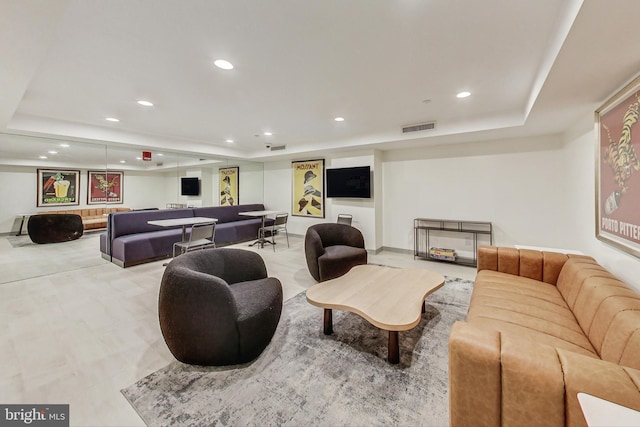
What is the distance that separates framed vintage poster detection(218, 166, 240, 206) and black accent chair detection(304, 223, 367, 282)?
458 cm

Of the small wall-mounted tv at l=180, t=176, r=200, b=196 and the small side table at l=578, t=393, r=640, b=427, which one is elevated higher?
the small wall-mounted tv at l=180, t=176, r=200, b=196

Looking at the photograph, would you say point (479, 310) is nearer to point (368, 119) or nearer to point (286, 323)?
point (286, 323)

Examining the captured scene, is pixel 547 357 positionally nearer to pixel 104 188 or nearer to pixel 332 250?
pixel 332 250

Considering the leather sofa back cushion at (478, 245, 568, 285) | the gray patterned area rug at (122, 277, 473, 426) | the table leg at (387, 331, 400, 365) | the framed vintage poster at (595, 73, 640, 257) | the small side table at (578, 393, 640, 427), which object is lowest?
the gray patterned area rug at (122, 277, 473, 426)

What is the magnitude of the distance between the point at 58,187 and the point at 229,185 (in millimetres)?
3646

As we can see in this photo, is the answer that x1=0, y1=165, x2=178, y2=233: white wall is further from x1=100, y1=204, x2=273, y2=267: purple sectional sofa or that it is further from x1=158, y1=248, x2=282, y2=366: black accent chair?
x1=158, y1=248, x2=282, y2=366: black accent chair

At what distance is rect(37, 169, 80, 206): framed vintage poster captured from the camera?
15.4 feet

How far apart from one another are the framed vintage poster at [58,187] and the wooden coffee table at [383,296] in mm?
5477

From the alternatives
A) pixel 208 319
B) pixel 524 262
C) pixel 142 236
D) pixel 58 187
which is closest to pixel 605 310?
pixel 524 262

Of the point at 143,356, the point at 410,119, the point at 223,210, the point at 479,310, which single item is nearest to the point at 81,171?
the point at 223,210

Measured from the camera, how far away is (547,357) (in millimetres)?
990

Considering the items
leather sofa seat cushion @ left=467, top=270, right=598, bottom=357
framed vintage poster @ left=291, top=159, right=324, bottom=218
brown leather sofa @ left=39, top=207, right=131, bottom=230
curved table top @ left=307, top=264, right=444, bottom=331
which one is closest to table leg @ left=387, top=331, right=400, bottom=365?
curved table top @ left=307, top=264, right=444, bottom=331

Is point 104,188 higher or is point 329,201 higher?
point 104,188

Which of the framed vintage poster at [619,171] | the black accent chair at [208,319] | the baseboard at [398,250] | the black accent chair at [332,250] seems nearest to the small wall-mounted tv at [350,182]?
the baseboard at [398,250]
